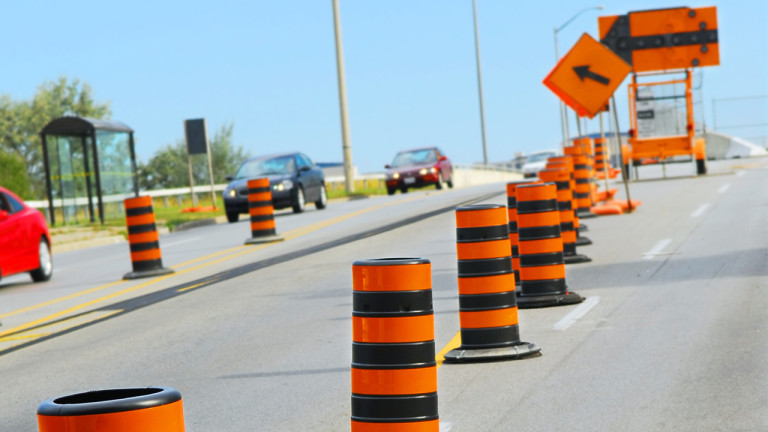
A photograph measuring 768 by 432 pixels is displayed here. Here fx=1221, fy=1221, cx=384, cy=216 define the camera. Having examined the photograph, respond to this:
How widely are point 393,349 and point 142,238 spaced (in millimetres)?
11665

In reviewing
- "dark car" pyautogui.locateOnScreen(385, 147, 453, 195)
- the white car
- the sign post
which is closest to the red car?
the sign post

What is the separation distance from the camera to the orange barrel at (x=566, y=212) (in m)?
14.1

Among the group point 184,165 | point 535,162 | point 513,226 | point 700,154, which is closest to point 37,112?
point 184,165

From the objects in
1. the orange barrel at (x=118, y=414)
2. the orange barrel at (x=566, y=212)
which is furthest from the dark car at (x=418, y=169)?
the orange barrel at (x=118, y=414)

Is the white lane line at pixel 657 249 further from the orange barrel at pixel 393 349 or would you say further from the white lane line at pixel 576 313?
the orange barrel at pixel 393 349

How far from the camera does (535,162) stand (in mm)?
57500

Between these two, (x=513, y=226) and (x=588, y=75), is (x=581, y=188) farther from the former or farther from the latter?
(x=513, y=226)

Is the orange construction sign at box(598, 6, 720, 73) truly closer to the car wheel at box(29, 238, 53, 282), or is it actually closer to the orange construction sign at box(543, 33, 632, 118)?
the orange construction sign at box(543, 33, 632, 118)

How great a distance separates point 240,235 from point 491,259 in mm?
15928

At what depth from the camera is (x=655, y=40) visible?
101ft

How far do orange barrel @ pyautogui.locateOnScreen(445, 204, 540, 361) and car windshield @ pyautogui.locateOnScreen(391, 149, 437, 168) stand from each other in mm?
34055

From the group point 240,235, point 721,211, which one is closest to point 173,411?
point 721,211

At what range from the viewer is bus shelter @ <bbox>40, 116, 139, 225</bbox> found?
1270 inches

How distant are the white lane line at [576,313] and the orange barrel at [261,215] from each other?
33.1ft
